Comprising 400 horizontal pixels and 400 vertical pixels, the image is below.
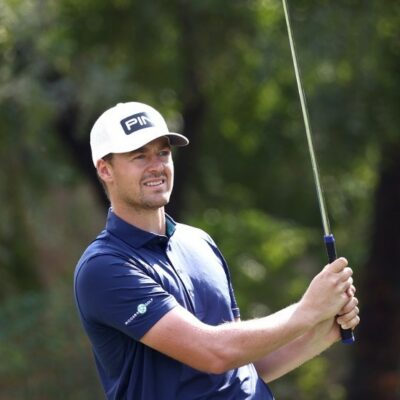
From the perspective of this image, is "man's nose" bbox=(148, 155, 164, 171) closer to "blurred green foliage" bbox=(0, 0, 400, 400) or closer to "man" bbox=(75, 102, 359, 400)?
"man" bbox=(75, 102, 359, 400)

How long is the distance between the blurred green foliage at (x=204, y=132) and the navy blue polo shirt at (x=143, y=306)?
3774mm

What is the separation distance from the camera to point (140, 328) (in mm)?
3346

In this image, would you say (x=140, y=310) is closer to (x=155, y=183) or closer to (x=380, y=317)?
(x=155, y=183)

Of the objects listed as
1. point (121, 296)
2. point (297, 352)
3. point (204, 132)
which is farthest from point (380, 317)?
point (121, 296)

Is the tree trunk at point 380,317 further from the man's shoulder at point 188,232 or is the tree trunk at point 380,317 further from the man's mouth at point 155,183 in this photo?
the man's mouth at point 155,183

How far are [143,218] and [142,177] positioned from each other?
0.15 meters

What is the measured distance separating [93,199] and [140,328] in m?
10.1

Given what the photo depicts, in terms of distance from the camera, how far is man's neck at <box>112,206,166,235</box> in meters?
3.62

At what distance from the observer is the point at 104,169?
12.0 feet

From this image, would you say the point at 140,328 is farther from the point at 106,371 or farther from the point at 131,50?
the point at 131,50

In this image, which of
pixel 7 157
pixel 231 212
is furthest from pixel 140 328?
pixel 231 212

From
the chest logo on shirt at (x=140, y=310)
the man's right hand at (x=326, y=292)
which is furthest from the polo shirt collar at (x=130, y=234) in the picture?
the man's right hand at (x=326, y=292)

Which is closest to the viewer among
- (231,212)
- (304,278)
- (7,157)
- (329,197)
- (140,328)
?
(140,328)

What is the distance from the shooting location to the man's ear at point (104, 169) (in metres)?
3.64
